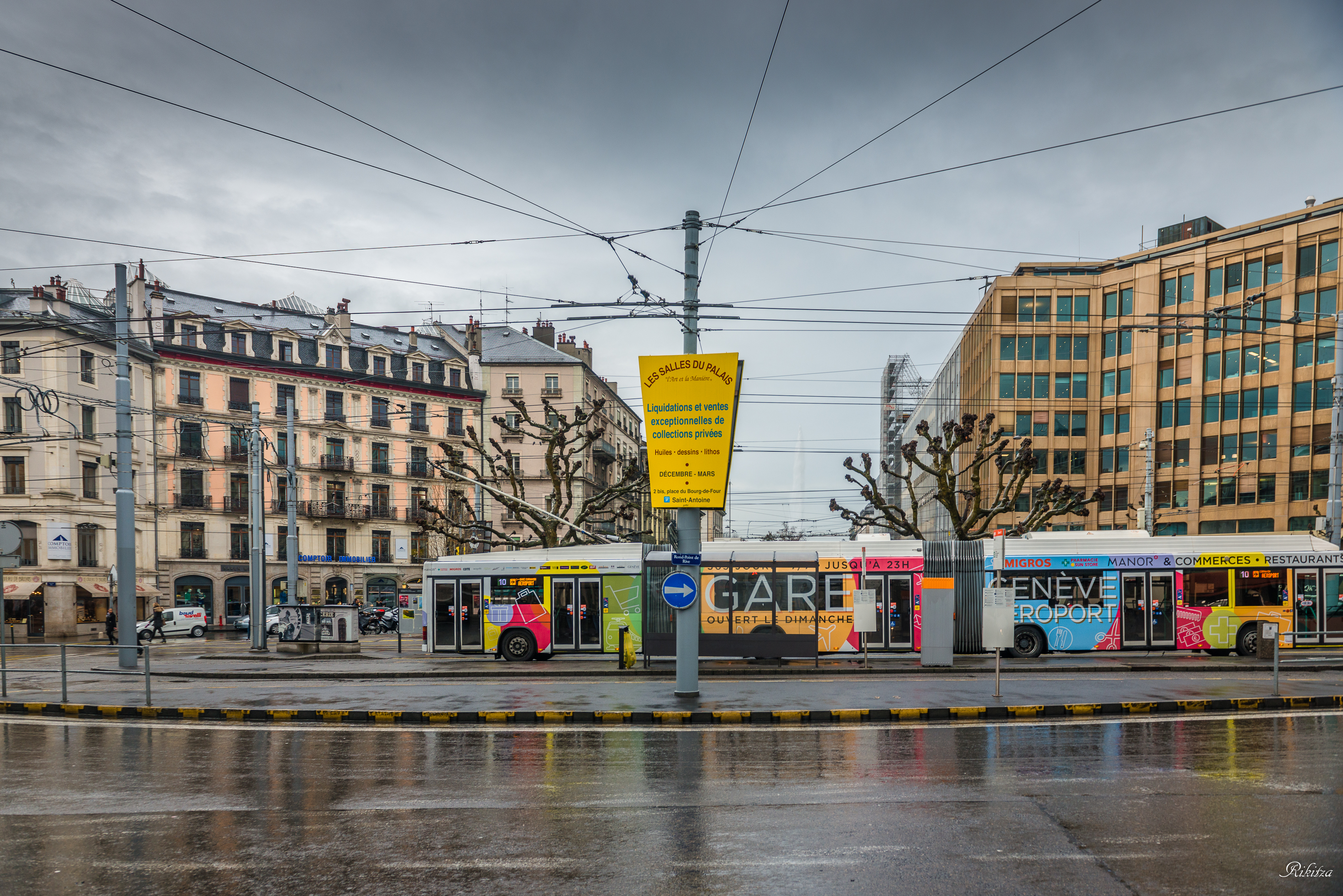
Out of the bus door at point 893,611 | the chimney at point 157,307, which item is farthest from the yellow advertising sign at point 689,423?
the chimney at point 157,307

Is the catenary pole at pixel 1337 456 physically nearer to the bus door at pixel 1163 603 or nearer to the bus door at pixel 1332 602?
the bus door at pixel 1332 602

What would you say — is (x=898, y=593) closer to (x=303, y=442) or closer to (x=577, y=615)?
(x=577, y=615)

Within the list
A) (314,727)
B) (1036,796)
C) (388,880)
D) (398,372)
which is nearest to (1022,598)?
(1036,796)

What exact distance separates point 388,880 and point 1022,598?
20.2 metres

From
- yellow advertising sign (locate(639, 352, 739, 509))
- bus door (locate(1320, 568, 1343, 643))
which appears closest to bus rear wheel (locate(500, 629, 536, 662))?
yellow advertising sign (locate(639, 352, 739, 509))

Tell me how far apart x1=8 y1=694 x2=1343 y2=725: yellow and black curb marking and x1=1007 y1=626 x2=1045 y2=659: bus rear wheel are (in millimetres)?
8204

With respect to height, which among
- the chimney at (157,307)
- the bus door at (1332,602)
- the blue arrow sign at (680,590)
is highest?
the chimney at (157,307)

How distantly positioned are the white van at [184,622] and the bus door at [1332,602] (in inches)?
1741

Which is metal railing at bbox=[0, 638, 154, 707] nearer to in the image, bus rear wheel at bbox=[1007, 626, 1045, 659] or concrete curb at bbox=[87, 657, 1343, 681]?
concrete curb at bbox=[87, 657, 1343, 681]

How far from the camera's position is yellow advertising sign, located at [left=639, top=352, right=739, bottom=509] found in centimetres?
1564

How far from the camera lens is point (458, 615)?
80.0 feet

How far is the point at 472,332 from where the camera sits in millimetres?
68875

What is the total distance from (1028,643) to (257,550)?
2405 centimetres

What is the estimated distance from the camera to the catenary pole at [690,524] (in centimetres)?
1609
